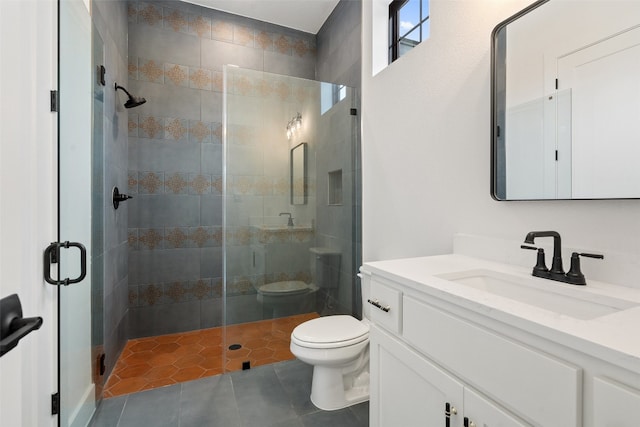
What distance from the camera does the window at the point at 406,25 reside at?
5.79ft

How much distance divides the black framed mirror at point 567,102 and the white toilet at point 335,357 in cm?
108

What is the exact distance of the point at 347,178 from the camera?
240cm

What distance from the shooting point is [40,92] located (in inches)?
41.2

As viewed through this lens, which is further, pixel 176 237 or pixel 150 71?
pixel 176 237

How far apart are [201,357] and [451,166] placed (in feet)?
7.31

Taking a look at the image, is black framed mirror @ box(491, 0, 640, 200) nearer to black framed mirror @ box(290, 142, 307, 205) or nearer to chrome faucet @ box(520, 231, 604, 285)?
chrome faucet @ box(520, 231, 604, 285)

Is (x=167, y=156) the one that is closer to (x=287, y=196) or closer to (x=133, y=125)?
(x=133, y=125)

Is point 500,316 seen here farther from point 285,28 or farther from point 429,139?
point 285,28

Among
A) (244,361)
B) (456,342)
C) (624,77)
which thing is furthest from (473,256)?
(244,361)

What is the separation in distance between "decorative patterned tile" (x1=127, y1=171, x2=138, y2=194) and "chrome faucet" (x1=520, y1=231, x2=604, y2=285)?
2794 millimetres

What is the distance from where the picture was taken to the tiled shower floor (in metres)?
2.01

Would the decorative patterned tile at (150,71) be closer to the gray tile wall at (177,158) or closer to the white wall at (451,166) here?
the gray tile wall at (177,158)

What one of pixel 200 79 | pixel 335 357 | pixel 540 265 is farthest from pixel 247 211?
pixel 540 265

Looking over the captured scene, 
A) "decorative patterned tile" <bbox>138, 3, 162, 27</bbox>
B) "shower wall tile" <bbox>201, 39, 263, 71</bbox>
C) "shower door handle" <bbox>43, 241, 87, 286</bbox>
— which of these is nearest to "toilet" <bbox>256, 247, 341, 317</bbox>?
"shower door handle" <bbox>43, 241, 87, 286</bbox>
